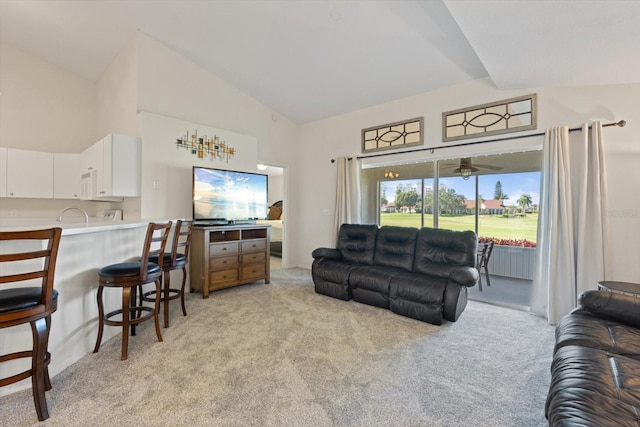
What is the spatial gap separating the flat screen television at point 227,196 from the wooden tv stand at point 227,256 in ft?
0.81

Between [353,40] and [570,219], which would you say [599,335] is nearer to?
[570,219]

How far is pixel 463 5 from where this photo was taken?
7.21ft

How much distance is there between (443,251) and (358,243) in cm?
119

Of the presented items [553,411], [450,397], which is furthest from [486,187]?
[553,411]

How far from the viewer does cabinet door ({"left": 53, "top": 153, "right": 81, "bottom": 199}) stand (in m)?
4.63

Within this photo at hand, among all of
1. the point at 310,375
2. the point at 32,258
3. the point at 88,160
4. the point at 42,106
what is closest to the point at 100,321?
the point at 32,258

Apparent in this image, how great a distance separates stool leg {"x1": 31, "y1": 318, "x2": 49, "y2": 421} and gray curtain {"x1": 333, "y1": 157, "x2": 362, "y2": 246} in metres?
3.98

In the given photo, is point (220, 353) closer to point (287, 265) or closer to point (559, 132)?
point (287, 265)

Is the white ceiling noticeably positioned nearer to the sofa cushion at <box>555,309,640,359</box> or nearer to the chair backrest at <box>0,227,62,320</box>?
the sofa cushion at <box>555,309,640,359</box>

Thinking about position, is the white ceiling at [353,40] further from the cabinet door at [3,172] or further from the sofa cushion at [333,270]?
the sofa cushion at [333,270]

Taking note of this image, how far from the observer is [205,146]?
14.9 ft

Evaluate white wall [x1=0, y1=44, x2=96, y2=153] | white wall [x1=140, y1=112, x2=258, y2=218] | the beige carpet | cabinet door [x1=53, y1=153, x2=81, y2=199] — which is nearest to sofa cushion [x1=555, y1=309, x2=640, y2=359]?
the beige carpet

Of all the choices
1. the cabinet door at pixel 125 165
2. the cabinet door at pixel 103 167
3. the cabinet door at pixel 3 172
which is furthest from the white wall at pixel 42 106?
the cabinet door at pixel 125 165

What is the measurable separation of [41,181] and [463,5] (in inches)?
236
